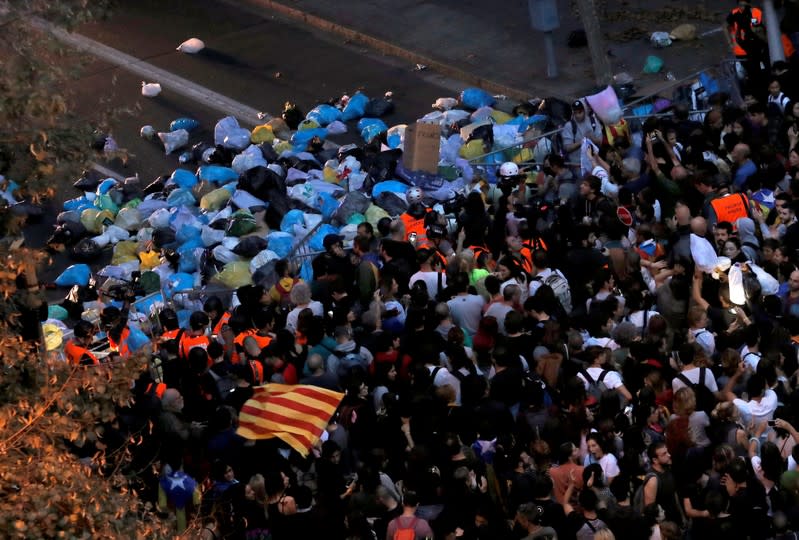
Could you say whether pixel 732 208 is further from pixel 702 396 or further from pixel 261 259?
pixel 261 259

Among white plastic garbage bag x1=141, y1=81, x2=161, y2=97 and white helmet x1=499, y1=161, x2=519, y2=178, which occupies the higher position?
white helmet x1=499, y1=161, x2=519, y2=178

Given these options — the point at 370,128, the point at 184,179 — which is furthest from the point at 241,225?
the point at 370,128

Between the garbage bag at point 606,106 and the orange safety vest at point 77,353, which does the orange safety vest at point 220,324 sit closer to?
the orange safety vest at point 77,353

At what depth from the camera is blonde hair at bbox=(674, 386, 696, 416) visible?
9.77 m

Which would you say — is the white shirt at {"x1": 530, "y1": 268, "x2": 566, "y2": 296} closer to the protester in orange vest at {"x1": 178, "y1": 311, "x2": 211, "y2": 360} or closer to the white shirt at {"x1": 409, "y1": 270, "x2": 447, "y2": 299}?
the white shirt at {"x1": 409, "y1": 270, "x2": 447, "y2": 299}

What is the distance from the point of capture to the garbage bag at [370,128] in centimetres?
1746

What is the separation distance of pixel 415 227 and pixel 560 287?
236 cm

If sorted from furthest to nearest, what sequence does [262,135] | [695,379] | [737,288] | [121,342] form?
[262,135] → [121,342] → [737,288] → [695,379]

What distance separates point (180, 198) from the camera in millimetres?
16141

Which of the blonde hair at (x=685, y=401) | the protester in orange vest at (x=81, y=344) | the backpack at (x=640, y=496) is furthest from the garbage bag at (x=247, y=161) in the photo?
the backpack at (x=640, y=496)

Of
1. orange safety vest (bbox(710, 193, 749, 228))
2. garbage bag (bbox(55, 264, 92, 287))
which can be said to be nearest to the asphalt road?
garbage bag (bbox(55, 264, 92, 287))

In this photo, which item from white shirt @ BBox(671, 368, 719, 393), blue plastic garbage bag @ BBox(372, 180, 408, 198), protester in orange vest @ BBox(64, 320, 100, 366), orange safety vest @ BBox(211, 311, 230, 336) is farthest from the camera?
blue plastic garbage bag @ BBox(372, 180, 408, 198)

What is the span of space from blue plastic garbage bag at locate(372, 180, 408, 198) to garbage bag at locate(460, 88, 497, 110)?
2650 millimetres

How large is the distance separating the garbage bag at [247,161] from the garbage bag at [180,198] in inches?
24.8
